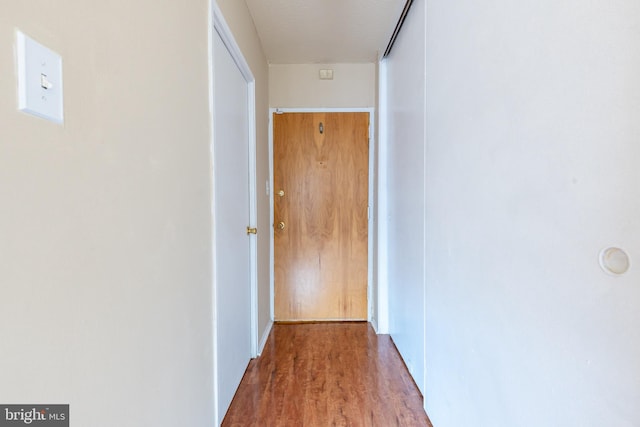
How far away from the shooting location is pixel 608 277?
631mm

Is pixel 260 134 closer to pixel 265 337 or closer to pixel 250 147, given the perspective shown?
pixel 250 147

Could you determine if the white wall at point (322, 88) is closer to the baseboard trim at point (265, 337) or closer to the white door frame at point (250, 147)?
the white door frame at point (250, 147)

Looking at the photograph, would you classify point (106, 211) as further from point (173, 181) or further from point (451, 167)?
point (451, 167)

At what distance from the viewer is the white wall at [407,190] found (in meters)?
1.80

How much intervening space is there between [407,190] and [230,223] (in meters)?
1.12

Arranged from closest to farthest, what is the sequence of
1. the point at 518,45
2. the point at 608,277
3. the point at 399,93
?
the point at 608,277 < the point at 518,45 < the point at 399,93

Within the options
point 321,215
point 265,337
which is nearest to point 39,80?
point 265,337

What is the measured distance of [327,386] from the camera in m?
1.98

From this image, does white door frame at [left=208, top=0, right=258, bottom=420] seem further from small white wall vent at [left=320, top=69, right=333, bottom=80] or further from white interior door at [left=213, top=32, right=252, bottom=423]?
small white wall vent at [left=320, top=69, right=333, bottom=80]

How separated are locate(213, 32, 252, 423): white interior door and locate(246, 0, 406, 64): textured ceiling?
526mm

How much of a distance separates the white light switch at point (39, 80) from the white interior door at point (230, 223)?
887mm

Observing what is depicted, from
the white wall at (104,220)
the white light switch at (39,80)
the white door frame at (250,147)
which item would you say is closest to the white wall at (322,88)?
the white door frame at (250,147)

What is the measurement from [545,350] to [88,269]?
42.0 inches

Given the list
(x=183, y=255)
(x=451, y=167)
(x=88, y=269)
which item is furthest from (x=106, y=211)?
(x=451, y=167)
